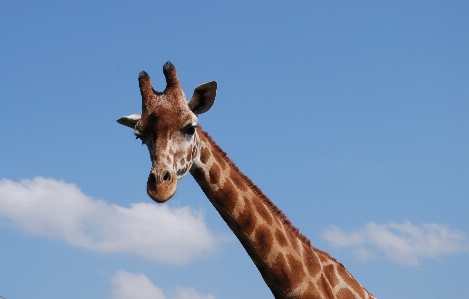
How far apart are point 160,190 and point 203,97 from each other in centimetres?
204

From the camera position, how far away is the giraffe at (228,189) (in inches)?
395

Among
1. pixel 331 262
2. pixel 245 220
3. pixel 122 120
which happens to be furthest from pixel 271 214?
pixel 122 120

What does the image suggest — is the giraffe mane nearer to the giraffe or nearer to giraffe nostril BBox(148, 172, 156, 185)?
the giraffe

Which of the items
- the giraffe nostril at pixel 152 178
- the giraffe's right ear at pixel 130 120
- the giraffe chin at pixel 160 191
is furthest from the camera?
the giraffe's right ear at pixel 130 120

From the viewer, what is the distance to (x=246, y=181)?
10.9m

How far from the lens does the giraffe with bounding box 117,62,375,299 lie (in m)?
10.0

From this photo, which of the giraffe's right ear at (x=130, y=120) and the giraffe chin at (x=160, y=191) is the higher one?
the giraffe's right ear at (x=130, y=120)

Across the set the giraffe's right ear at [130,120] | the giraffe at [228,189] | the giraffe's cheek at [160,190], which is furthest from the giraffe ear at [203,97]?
the giraffe's cheek at [160,190]

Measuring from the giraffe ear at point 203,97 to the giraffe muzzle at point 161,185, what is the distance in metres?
1.54

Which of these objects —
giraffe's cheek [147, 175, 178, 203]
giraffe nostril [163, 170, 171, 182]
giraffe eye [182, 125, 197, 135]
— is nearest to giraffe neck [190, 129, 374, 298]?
giraffe eye [182, 125, 197, 135]

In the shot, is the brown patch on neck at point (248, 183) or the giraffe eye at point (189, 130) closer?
the giraffe eye at point (189, 130)

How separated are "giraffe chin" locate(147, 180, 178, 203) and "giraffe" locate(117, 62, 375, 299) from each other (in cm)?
39

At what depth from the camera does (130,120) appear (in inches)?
436

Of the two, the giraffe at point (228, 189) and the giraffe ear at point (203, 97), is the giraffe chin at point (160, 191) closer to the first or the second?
the giraffe at point (228, 189)
